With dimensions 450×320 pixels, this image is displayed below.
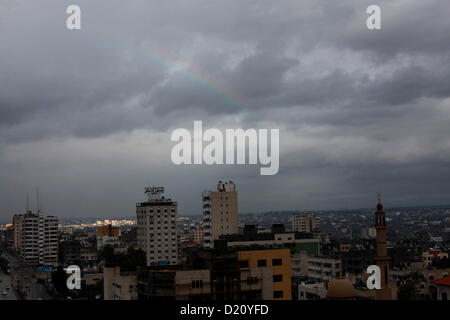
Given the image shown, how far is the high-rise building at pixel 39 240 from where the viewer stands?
303 feet

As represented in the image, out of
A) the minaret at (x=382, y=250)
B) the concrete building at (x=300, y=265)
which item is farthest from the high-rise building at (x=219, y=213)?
the minaret at (x=382, y=250)

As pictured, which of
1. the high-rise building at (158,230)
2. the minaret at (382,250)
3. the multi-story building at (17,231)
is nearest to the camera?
the minaret at (382,250)

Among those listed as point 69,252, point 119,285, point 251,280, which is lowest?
point 69,252

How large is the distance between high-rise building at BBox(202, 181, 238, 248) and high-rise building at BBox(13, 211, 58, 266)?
136 feet

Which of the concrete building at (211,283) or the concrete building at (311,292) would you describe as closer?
the concrete building at (211,283)

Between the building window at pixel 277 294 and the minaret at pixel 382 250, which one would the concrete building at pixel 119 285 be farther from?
the minaret at pixel 382 250

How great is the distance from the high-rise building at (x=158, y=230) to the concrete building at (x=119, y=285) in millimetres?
30387

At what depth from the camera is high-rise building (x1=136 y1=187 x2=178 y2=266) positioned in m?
66.3

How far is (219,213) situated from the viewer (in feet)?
199

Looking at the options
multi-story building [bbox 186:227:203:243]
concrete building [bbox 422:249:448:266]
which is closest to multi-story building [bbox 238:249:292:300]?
concrete building [bbox 422:249:448:266]

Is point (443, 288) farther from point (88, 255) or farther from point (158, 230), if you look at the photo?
point (88, 255)

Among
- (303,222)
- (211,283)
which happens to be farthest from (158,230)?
(303,222)

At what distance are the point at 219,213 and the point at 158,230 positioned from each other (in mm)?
10124

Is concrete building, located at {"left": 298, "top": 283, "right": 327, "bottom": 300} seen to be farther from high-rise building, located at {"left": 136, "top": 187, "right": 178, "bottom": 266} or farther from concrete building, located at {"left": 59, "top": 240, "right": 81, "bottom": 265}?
concrete building, located at {"left": 59, "top": 240, "right": 81, "bottom": 265}
